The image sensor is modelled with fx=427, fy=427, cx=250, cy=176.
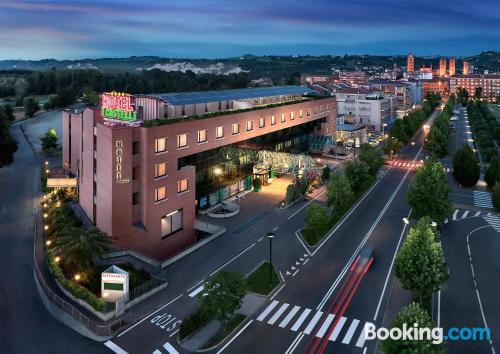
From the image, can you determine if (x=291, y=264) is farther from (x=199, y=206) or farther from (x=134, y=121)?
(x=134, y=121)

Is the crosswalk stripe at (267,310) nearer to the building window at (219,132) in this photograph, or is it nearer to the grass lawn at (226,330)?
the grass lawn at (226,330)

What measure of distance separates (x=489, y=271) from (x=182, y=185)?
3602cm

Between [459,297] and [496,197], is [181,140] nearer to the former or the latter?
[459,297]

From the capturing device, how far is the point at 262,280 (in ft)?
138

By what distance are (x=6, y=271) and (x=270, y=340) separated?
2987 cm

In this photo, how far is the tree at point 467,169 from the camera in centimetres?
7662

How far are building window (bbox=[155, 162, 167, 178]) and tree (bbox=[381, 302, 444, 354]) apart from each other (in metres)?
32.1

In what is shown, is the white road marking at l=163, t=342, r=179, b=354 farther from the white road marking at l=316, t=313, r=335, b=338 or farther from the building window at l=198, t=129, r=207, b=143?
the building window at l=198, t=129, r=207, b=143

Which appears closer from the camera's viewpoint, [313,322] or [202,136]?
[313,322]

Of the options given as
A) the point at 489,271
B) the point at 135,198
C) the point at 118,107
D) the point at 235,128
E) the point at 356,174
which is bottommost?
the point at 489,271

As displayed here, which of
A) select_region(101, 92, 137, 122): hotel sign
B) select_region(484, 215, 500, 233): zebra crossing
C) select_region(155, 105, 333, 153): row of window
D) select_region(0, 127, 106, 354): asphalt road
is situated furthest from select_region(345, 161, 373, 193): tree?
select_region(0, 127, 106, 354): asphalt road

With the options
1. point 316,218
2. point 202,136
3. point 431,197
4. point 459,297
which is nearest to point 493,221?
point 431,197

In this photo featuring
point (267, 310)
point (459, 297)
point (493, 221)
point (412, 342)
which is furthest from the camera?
point (493, 221)

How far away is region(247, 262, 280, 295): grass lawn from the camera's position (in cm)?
4034
